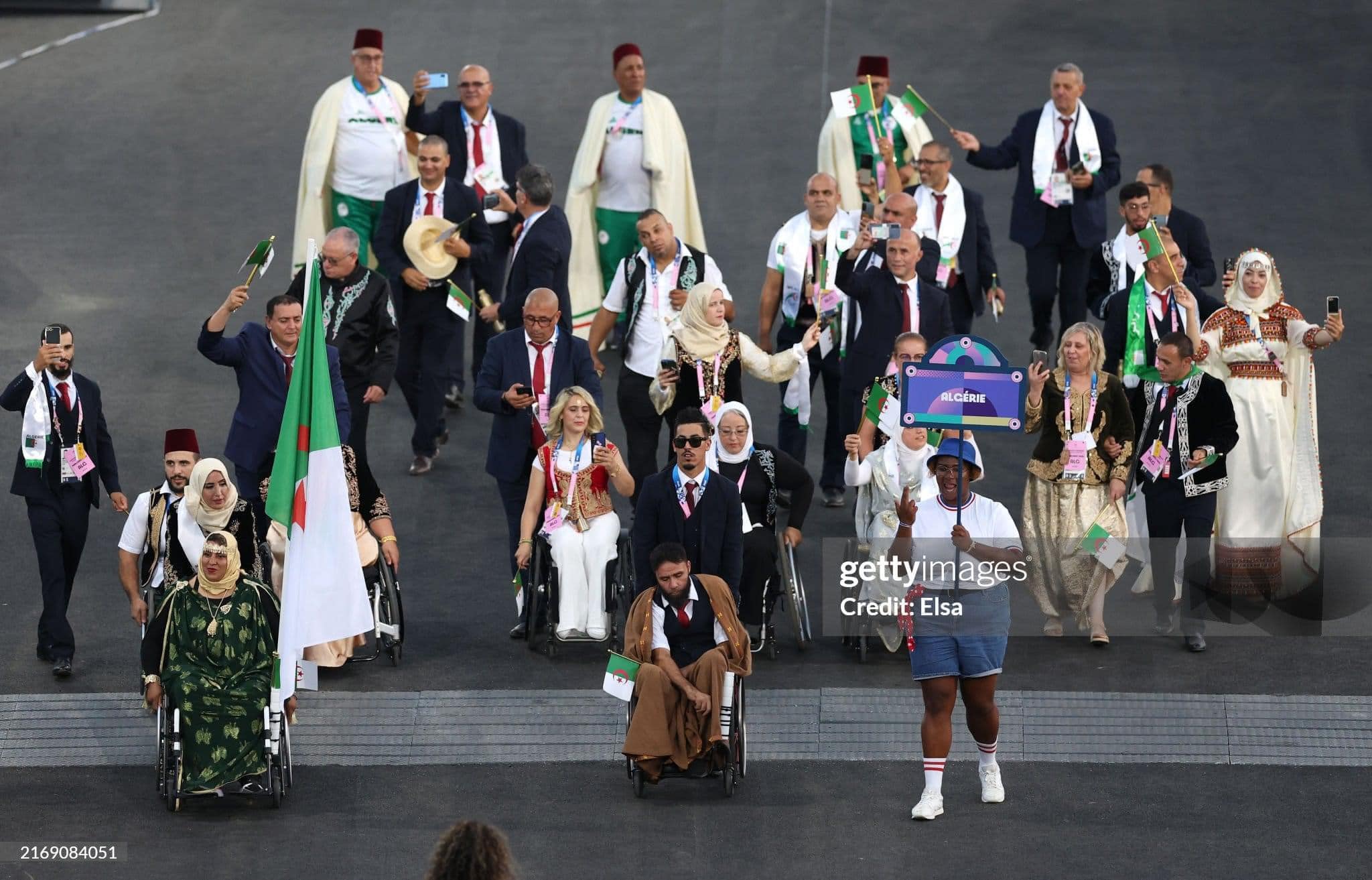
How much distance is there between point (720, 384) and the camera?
42.0 ft

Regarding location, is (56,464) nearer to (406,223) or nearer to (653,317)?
(406,223)

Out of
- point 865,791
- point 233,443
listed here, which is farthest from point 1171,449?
point 233,443

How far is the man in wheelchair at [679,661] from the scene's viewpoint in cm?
1056

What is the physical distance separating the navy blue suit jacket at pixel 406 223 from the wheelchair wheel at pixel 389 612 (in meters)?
2.85

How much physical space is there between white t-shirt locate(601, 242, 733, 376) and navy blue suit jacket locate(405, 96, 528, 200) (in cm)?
232

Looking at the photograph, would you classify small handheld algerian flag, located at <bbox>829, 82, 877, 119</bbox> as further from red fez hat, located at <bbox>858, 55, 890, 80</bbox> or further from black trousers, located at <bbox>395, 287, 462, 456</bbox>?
black trousers, located at <bbox>395, 287, 462, 456</bbox>

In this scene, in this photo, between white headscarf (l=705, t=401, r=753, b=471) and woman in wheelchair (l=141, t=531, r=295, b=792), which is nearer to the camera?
Result: woman in wheelchair (l=141, t=531, r=295, b=792)

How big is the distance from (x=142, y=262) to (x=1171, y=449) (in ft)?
27.4

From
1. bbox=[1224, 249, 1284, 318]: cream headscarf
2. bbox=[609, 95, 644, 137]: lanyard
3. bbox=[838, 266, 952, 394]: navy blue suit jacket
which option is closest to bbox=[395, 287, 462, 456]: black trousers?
bbox=[609, 95, 644, 137]: lanyard

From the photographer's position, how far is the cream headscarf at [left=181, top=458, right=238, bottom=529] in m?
11.3

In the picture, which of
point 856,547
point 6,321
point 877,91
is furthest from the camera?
point 6,321

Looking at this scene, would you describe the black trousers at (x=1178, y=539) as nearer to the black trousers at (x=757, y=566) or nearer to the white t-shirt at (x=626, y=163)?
the black trousers at (x=757, y=566)

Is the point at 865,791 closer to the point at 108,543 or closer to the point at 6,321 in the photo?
the point at 108,543

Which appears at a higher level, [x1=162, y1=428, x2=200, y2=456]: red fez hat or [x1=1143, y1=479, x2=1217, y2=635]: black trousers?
[x1=162, y1=428, x2=200, y2=456]: red fez hat
